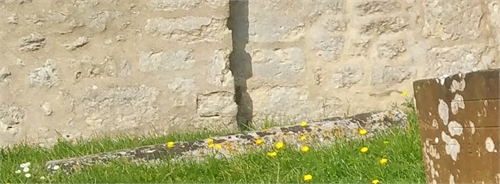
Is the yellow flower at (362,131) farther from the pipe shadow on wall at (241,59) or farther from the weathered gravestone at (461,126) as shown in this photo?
the weathered gravestone at (461,126)

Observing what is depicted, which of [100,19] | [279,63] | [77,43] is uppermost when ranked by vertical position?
[100,19]

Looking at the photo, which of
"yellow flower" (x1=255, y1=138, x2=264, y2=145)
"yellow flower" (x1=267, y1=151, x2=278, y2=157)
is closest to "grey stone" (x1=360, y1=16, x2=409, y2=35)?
"yellow flower" (x1=255, y1=138, x2=264, y2=145)

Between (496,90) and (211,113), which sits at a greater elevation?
(496,90)

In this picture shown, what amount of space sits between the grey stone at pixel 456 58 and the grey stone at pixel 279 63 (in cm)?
84

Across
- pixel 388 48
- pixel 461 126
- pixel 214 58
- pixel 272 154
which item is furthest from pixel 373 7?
pixel 461 126

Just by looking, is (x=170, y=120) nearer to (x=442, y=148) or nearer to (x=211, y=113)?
(x=211, y=113)

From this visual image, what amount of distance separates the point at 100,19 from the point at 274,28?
108cm

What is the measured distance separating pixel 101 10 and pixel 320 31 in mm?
1364

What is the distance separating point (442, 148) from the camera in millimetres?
2158

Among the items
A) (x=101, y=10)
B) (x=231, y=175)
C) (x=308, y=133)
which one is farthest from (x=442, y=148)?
(x=101, y=10)

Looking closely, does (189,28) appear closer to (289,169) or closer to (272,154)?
(272,154)

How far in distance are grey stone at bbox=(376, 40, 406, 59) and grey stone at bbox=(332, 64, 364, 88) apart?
0.55ft

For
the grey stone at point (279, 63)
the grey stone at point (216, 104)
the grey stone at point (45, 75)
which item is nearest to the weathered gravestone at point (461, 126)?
the grey stone at point (216, 104)

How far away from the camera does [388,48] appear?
462 centimetres
